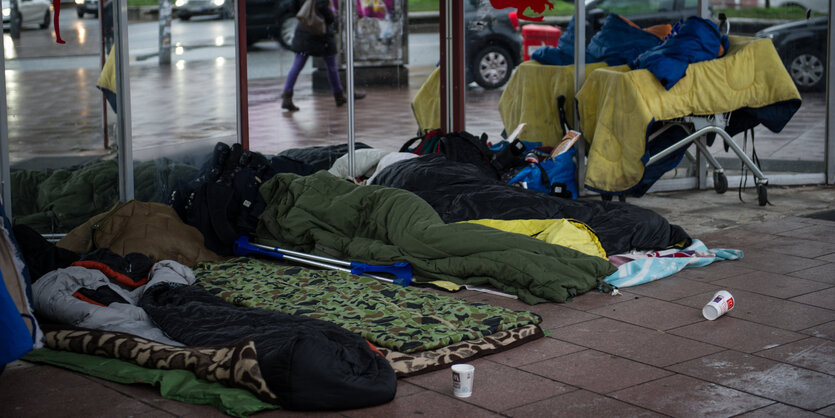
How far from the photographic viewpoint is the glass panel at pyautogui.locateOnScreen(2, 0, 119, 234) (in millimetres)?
6129

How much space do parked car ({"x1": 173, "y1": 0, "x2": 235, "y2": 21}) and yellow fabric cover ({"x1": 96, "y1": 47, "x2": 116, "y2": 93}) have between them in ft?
1.96

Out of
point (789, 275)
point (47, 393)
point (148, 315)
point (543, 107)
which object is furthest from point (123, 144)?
point (789, 275)

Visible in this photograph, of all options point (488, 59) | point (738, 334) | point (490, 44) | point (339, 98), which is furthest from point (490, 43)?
point (738, 334)

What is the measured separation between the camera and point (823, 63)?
338 inches

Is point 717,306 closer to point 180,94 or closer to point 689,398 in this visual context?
point 689,398

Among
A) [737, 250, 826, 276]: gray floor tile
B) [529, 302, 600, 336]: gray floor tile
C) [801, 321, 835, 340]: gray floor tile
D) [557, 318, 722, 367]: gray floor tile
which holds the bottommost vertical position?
[557, 318, 722, 367]: gray floor tile

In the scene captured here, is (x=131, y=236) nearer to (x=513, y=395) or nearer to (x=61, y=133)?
(x=61, y=133)

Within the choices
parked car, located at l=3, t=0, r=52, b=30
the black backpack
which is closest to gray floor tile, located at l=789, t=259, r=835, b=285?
the black backpack

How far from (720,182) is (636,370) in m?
4.32

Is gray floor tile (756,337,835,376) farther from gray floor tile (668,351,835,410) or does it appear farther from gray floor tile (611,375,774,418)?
gray floor tile (611,375,774,418)

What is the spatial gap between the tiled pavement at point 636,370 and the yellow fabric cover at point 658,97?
197 centimetres

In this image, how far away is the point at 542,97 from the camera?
26.8 ft

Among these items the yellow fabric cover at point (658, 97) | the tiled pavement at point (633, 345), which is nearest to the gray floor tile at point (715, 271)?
the tiled pavement at point (633, 345)

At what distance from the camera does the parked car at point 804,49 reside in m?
8.53
